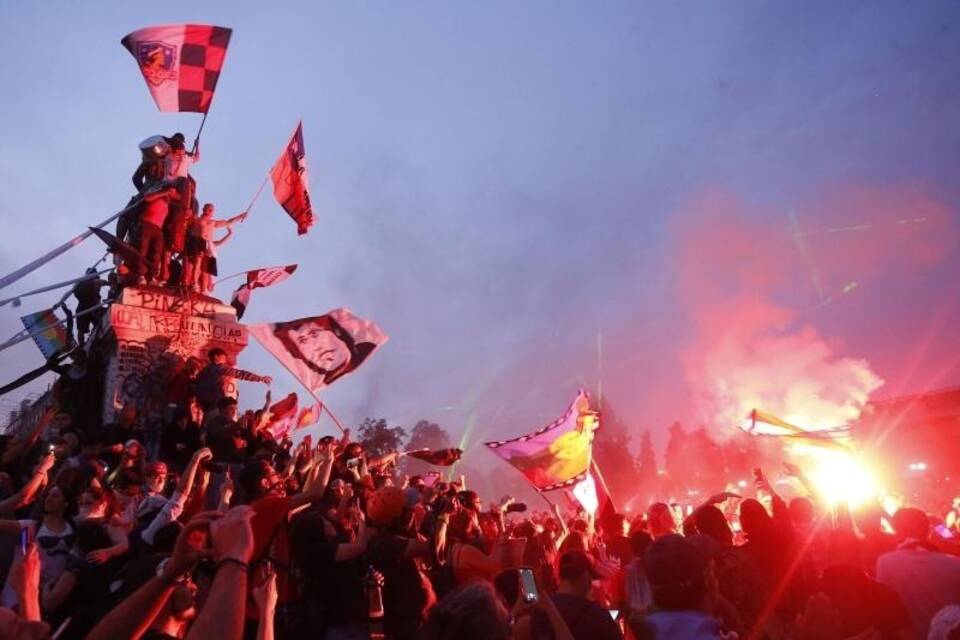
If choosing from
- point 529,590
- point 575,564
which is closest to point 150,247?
point 575,564

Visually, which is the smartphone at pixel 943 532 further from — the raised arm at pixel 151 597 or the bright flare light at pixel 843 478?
the raised arm at pixel 151 597

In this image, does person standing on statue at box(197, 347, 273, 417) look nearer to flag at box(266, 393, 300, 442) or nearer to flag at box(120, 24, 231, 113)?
flag at box(266, 393, 300, 442)

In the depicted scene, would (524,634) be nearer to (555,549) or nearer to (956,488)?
(555,549)

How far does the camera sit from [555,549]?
297 inches

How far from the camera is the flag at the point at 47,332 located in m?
11.7

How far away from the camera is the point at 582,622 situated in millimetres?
3535

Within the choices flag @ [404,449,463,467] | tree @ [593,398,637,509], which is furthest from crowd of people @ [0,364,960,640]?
tree @ [593,398,637,509]

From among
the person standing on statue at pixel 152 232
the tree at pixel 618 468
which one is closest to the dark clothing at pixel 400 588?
the person standing on statue at pixel 152 232

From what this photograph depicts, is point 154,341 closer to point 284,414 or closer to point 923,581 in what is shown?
point 284,414

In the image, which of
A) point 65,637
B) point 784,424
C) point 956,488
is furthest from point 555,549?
point 956,488

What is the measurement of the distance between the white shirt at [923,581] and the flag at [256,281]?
12039 millimetres

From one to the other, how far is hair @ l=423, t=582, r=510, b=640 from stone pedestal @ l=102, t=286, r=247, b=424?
9.62 meters

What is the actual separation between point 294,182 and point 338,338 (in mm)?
3878

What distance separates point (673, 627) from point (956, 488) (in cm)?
3589
